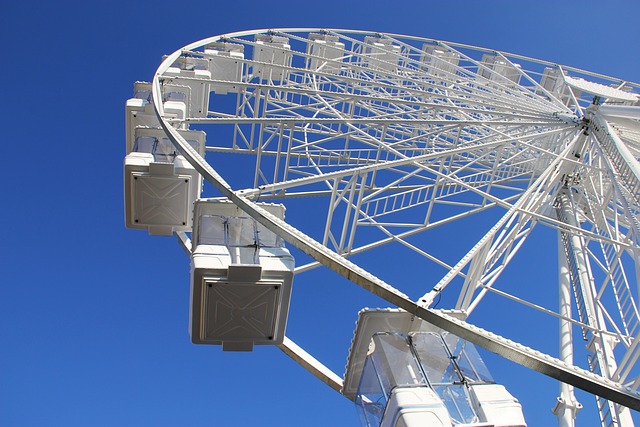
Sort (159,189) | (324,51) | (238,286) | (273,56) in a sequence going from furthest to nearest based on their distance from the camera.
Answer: (324,51), (273,56), (159,189), (238,286)

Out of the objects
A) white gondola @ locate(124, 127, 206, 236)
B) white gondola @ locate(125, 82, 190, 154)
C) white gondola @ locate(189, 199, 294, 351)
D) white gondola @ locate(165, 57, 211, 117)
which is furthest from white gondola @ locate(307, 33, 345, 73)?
white gondola @ locate(189, 199, 294, 351)

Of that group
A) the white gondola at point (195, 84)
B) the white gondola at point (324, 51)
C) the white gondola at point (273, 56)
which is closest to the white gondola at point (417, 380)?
the white gondola at point (195, 84)

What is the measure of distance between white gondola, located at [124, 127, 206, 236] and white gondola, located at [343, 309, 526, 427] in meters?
3.65

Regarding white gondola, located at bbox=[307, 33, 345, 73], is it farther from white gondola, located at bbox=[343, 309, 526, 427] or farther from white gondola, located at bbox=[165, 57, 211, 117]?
white gondola, located at bbox=[343, 309, 526, 427]

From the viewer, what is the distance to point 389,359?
232 inches

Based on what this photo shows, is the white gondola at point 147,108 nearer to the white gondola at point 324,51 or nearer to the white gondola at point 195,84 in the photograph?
the white gondola at point 195,84

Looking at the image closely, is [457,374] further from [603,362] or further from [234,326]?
[603,362]

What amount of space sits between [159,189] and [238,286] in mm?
2758

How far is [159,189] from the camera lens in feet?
27.6

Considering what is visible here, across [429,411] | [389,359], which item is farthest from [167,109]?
[429,411]

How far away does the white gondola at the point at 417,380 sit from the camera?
5.20 m

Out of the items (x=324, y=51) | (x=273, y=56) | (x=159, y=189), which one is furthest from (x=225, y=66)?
(x=159, y=189)

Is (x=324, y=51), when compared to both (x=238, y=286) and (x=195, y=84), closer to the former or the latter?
(x=195, y=84)

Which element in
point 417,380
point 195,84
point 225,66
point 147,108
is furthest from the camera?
point 225,66
